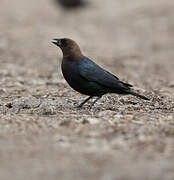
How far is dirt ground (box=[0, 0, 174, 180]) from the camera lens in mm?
4574

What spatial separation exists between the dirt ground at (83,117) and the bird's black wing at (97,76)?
34 cm

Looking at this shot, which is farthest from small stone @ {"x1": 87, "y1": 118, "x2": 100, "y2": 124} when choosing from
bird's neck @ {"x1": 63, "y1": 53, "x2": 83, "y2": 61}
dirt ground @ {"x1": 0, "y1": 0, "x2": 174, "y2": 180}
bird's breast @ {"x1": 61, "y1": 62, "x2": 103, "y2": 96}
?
bird's neck @ {"x1": 63, "y1": 53, "x2": 83, "y2": 61}

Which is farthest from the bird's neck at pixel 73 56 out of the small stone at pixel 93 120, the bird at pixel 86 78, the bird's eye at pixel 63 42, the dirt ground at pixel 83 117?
the small stone at pixel 93 120

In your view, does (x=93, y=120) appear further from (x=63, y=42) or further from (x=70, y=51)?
(x=63, y=42)

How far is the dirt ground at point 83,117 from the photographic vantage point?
180 inches

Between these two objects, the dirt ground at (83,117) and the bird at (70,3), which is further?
the bird at (70,3)

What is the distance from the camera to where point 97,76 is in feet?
24.0

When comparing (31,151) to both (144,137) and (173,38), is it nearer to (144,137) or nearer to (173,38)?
(144,137)

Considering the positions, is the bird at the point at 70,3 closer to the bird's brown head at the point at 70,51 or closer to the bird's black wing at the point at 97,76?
the bird's brown head at the point at 70,51

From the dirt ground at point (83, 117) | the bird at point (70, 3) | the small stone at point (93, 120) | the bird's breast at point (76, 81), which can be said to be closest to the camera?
the dirt ground at point (83, 117)

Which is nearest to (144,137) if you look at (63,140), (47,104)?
(63,140)

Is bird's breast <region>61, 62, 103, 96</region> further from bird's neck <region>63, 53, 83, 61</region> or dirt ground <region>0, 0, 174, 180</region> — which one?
dirt ground <region>0, 0, 174, 180</region>

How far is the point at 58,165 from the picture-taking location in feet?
15.1

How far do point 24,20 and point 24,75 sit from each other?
38.5 ft
